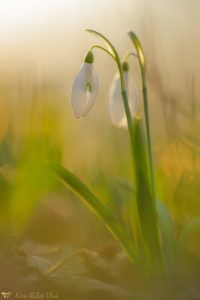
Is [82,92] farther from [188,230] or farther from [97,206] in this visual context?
[188,230]

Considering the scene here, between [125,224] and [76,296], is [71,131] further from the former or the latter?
[76,296]

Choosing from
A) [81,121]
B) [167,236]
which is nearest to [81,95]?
[167,236]

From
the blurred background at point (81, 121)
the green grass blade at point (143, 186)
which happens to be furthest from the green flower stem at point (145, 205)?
the blurred background at point (81, 121)

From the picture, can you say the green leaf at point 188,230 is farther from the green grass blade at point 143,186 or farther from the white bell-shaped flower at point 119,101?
the white bell-shaped flower at point 119,101

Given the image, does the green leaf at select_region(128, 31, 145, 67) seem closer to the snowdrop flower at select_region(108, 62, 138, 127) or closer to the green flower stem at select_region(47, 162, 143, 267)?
the snowdrop flower at select_region(108, 62, 138, 127)

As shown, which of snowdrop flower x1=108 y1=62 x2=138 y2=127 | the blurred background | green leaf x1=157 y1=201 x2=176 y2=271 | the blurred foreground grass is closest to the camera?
the blurred foreground grass

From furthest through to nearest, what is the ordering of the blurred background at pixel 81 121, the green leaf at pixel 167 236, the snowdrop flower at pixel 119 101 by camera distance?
1. the snowdrop flower at pixel 119 101
2. the blurred background at pixel 81 121
3. the green leaf at pixel 167 236

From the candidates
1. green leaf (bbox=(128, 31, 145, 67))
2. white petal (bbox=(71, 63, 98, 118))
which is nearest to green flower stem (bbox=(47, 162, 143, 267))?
white petal (bbox=(71, 63, 98, 118))
